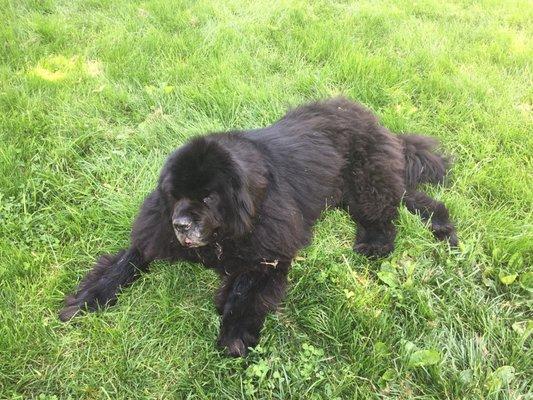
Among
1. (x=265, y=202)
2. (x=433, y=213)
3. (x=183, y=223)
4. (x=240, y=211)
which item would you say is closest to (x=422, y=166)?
(x=433, y=213)

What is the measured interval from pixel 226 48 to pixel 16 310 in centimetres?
324

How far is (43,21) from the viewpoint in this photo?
4977 millimetres

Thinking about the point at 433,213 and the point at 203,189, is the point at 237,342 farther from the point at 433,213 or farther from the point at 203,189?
the point at 433,213

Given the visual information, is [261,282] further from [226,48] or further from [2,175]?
[226,48]

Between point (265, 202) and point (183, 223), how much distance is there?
556 mm

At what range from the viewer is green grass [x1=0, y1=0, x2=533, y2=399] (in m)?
2.41

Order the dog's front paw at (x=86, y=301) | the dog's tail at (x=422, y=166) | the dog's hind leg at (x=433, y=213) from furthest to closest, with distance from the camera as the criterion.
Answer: the dog's tail at (x=422, y=166) → the dog's hind leg at (x=433, y=213) → the dog's front paw at (x=86, y=301)

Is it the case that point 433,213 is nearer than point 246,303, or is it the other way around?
point 246,303

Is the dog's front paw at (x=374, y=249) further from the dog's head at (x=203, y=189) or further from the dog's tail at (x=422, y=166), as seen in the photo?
the dog's head at (x=203, y=189)

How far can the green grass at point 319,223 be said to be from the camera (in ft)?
7.91

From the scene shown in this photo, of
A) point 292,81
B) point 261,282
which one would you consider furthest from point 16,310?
point 292,81

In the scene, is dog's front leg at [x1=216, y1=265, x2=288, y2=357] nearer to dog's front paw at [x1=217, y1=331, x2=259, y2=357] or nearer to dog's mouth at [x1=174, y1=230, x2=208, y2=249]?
dog's front paw at [x1=217, y1=331, x2=259, y2=357]

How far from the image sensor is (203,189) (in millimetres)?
2414

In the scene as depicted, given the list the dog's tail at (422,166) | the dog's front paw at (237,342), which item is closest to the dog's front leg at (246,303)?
the dog's front paw at (237,342)
